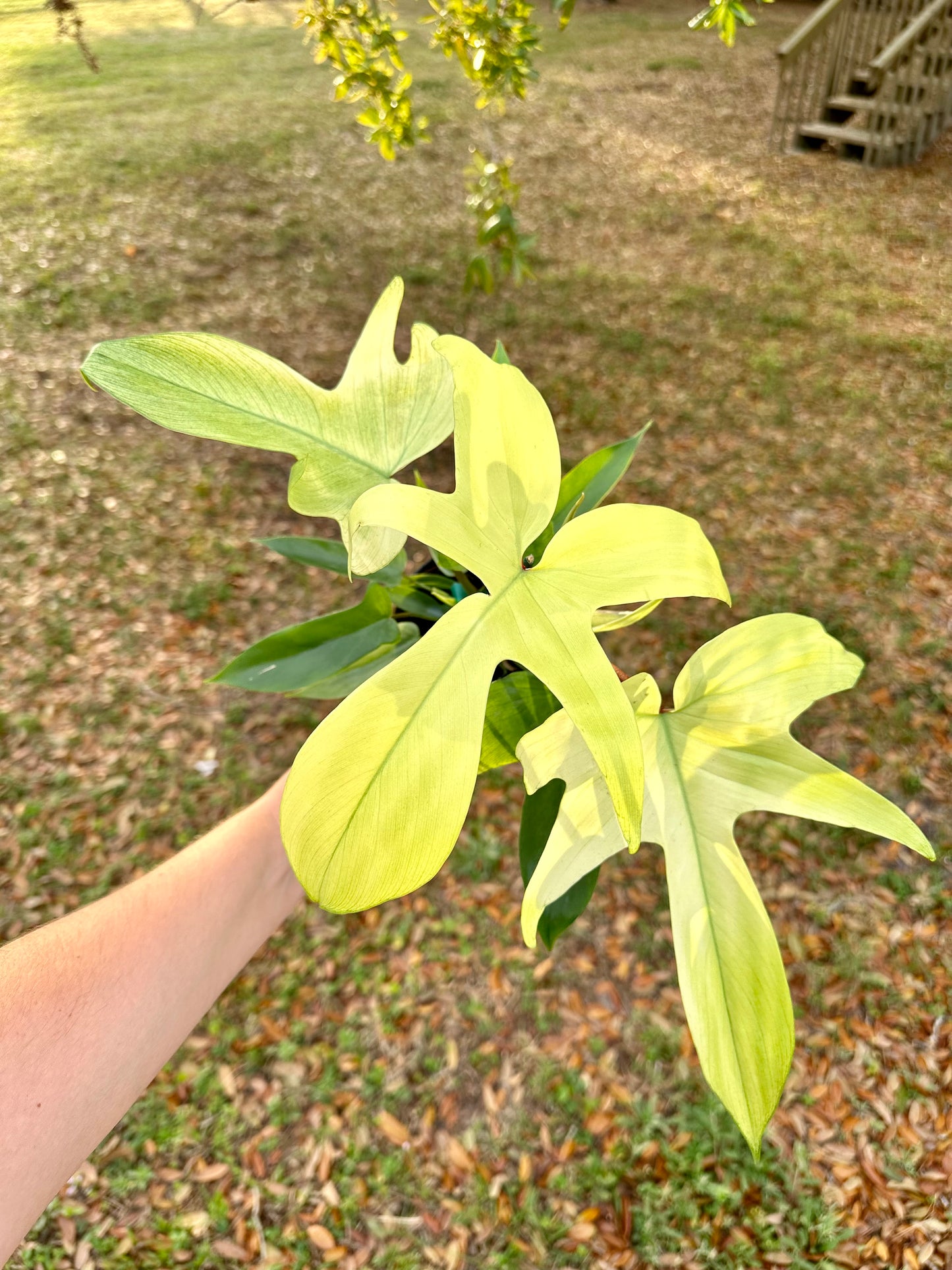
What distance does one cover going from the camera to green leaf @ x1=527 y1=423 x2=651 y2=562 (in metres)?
0.93

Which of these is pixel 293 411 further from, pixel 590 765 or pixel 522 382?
pixel 590 765

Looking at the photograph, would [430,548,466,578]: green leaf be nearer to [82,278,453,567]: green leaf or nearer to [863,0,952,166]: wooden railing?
[82,278,453,567]: green leaf

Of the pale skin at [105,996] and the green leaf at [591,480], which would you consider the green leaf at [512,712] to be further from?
the pale skin at [105,996]

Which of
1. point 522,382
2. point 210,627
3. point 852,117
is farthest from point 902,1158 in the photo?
point 852,117

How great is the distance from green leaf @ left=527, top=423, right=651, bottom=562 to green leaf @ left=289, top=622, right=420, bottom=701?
0.60 feet

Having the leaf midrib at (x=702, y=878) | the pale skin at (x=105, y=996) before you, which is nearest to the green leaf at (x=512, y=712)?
the leaf midrib at (x=702, y=878)

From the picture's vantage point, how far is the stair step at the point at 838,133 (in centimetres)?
598

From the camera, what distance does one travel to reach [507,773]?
8.66 feet

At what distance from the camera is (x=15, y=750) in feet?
8.95

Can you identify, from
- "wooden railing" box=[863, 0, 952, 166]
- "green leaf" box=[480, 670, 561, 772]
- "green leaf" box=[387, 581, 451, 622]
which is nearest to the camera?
"green leaf" box=[480, 670, 561, 772]

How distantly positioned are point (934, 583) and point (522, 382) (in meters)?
3.04

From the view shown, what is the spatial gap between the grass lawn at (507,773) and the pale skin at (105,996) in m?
1.01

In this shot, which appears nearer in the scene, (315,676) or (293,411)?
(293,411)

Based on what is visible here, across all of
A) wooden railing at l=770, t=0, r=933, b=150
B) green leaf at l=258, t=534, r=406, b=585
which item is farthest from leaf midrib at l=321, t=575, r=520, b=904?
wooden railing at l=770, t=0, r=933, b=150
